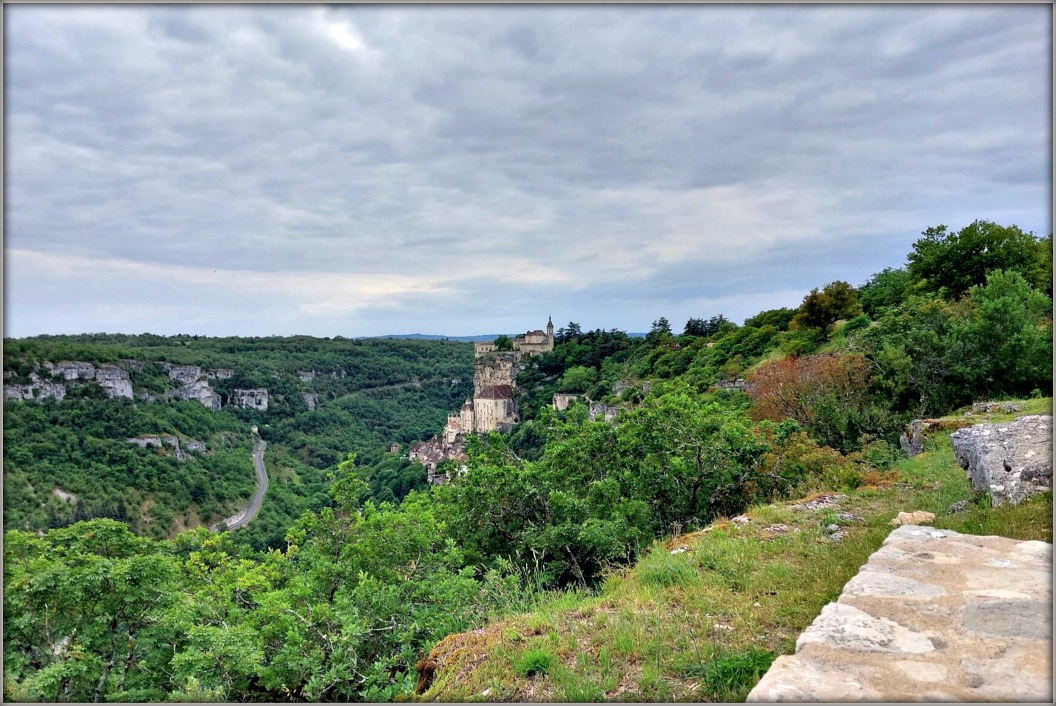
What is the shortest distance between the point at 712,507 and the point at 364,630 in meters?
6.36

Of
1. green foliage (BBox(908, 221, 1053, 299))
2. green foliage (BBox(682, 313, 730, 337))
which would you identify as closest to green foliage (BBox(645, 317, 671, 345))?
green foliage (BBox(682, 313, 730, 337))

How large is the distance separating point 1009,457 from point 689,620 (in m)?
4.33

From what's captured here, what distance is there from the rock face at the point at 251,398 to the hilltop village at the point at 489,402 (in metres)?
39.7

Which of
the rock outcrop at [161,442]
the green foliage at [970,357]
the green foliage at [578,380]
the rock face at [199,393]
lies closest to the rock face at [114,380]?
the rock face at [199,393]

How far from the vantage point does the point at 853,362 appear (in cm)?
1636

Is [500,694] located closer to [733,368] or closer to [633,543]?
[633,543]

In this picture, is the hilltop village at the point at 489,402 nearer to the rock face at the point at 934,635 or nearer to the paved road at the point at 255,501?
the paved road at the point at 255,501

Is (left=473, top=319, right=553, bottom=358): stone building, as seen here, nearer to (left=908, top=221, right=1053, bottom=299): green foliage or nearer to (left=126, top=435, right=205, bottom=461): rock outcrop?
(left=126, top=435, right=205, bottom=461): rock outcrop

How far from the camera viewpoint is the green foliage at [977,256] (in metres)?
24.7

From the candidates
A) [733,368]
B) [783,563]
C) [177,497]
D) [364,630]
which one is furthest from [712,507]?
[177,497]

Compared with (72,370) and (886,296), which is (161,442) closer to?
(72,370)

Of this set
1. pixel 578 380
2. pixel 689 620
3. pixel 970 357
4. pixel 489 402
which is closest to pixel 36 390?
pixel 489 402

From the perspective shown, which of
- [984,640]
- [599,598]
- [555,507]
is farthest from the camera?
[555,507]

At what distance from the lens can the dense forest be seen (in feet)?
19.9
